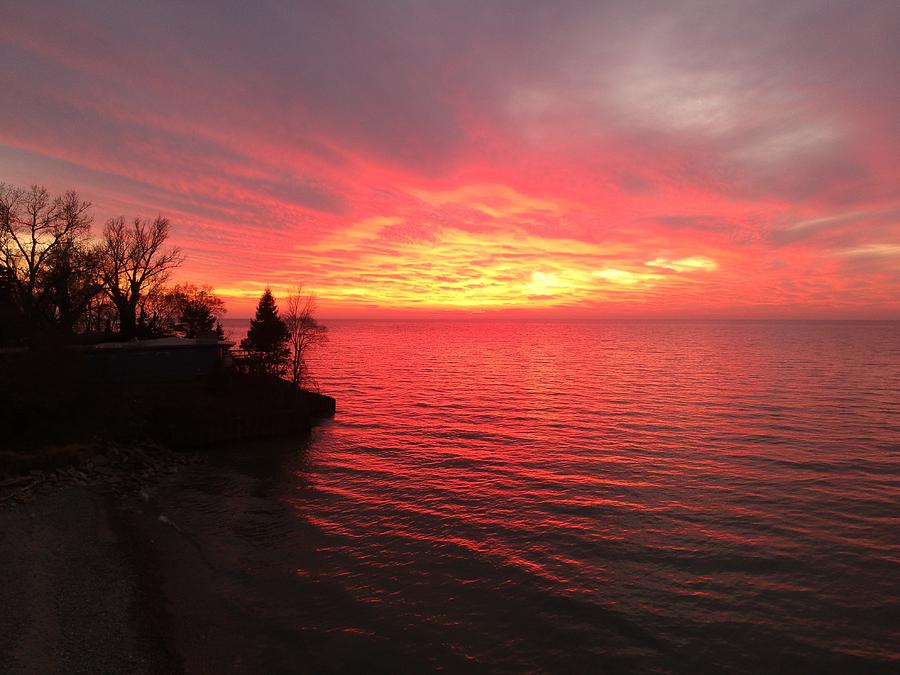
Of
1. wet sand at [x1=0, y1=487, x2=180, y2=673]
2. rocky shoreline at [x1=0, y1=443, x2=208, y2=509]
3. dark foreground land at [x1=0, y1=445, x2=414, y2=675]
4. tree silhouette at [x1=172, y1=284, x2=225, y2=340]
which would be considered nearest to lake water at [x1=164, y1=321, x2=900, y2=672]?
dark foreground land at [x1=0, y1=445, x2=414, y2=675]

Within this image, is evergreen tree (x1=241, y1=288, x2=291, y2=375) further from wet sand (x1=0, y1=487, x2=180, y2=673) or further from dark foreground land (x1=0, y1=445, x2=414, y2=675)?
wet sand (x1=0, y1=487, x2=180, y2=673)

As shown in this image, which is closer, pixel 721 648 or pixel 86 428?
pixel 721 648

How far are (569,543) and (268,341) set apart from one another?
4732 centimetres

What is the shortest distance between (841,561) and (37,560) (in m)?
33.2

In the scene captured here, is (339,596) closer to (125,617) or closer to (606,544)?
(125,617)

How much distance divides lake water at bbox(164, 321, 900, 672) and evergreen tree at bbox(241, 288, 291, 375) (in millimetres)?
14711

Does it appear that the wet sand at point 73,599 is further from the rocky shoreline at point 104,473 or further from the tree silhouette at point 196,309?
the tree silhouette at point 196,309

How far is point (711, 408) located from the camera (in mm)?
55562

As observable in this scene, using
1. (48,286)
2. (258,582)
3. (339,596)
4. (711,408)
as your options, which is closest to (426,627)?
(339,596)

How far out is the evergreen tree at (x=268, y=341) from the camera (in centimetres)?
5906

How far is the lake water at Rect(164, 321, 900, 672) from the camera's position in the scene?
51.7ft

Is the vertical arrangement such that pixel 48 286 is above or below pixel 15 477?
above

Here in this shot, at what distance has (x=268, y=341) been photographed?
59406 mm

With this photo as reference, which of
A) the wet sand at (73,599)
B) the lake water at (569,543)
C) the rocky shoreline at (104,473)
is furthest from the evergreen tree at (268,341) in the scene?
the wet sand at (73,599)
